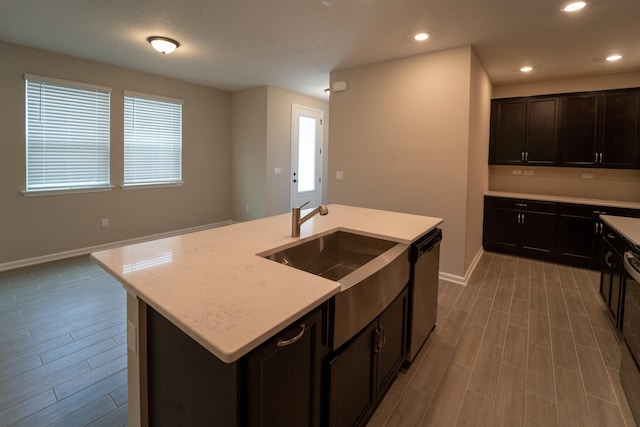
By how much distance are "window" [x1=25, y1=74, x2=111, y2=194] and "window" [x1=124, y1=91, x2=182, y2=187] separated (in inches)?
12.2

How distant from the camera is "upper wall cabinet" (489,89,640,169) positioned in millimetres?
4152

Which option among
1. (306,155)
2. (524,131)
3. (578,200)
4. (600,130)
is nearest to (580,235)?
(578,200)

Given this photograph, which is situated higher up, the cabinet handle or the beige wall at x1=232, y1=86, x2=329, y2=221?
the beige wall at x1=232, y1=86, x2=329, y2=221

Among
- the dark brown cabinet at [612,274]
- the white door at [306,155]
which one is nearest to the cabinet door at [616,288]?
the dark brown cabinet at [612,274]

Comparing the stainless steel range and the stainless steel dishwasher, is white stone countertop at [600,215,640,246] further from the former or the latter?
the stainless steel dishwasher

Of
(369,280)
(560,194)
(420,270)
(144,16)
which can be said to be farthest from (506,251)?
(144,16)

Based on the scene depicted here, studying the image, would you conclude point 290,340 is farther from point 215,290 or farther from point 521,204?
→ point 521,204

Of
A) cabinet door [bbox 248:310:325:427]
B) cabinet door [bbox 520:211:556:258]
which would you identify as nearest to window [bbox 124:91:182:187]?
cabinet door [bbox 248:310:325:427]

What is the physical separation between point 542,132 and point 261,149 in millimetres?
4280

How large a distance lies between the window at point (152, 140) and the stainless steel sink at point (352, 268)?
4.05 metres

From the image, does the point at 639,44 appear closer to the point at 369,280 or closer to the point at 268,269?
the point at 369,280

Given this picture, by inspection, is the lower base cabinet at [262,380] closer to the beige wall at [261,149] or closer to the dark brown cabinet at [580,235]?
the dark brown cabinet at [580,235]

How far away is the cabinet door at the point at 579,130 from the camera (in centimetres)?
432

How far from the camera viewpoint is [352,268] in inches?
86.0
